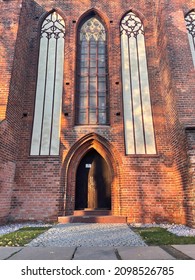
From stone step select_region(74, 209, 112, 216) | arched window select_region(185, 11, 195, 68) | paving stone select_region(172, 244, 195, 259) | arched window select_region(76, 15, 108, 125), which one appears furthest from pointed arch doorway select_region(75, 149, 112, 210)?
arched window select_region(185, 11, 195, 68)

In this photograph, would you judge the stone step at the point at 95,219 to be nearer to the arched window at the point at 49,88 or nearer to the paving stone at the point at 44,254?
the arched window at the point at 49,88

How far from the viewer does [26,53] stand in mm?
7645

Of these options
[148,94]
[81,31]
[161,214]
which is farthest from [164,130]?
[81,31]

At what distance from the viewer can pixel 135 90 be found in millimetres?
7375

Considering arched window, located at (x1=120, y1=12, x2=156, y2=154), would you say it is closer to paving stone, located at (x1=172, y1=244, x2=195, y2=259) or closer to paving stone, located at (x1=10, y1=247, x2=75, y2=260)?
paving stone, located at (x1=172, y1=244, x2=195, y2=259)

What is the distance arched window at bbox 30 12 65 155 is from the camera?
677 centimetres

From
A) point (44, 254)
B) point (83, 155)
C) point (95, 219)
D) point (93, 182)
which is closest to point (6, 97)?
point (83, 155)

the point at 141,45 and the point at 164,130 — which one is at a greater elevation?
the point at 141,45

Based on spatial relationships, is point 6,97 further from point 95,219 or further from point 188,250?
point 188,250

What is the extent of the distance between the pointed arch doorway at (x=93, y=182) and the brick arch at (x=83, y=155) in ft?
1.17

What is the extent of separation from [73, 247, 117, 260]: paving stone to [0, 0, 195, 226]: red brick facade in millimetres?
3272

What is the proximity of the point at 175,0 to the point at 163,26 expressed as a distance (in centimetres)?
133

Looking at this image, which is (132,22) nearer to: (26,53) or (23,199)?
(26,53)

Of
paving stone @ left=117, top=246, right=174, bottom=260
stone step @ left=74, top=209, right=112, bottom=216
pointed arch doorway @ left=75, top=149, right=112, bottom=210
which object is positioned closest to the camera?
paving stone @ left=117, top=246, right=174, bottom=260
